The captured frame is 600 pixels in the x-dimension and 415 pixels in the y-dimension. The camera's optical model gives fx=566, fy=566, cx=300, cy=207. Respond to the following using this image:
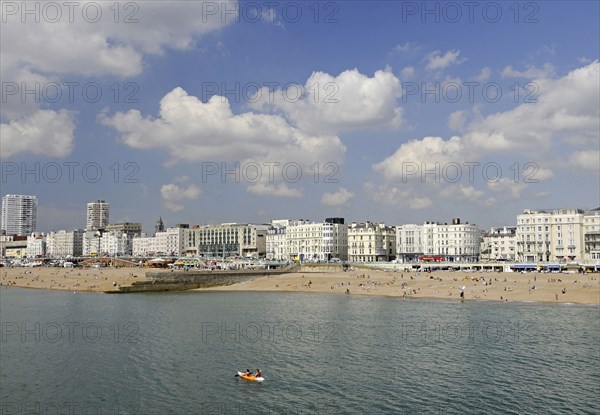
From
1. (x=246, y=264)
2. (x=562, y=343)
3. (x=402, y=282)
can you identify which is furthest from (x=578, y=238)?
(x=562, y=343)

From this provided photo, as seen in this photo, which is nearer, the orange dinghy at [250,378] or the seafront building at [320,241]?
the orange dinghy at [250,378]

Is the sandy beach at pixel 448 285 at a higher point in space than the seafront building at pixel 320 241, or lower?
lower

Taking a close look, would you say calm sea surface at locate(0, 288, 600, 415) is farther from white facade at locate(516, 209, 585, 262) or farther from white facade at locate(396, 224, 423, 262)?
white facade at locate(396, 224, 423, 262)

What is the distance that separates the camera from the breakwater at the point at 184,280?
3629 inches

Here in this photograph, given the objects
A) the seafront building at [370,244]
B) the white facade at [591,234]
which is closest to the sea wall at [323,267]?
the seafront building at [370,244]

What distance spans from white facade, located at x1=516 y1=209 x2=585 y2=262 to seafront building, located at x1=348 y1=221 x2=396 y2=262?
39.6 meters

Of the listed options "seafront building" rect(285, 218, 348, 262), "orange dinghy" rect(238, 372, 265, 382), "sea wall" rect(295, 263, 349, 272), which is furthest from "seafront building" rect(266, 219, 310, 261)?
"orange dinghy" rect(238, 372, 265, 382)

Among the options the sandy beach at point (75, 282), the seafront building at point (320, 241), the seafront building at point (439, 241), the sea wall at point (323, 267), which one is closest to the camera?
the sandy beach at point (75, 282)

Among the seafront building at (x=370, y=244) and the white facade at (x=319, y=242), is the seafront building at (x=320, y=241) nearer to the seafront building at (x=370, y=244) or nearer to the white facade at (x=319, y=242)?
the white facade at (x=319, y=242)

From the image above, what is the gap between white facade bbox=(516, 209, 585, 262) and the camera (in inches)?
4719

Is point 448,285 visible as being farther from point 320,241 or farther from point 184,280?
point 320,241

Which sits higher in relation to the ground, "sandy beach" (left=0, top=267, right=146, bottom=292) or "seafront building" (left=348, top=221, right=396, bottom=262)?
"seafront building" (left=348, top=221, right=396, bottom=262)

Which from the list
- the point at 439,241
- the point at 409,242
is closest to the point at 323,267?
the point at 409,242

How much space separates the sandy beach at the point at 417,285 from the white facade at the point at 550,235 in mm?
32321
